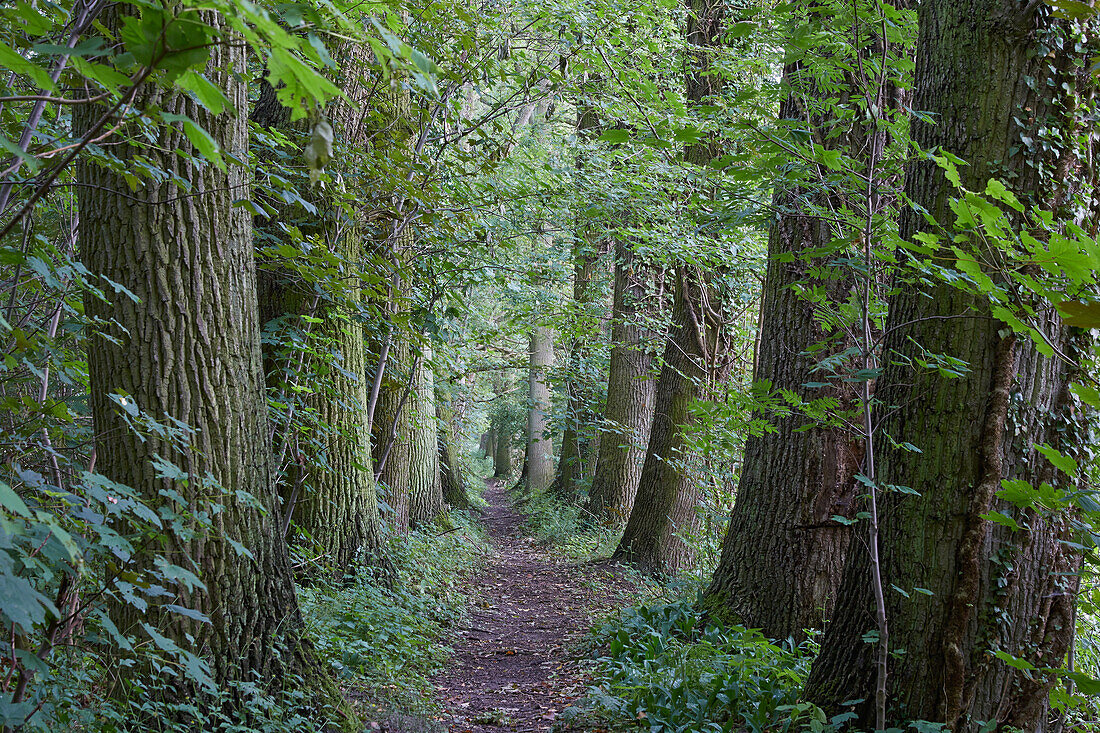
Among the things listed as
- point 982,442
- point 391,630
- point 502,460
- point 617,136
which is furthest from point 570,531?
point 502,460

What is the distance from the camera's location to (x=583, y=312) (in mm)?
11453

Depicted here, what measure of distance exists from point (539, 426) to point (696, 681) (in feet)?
52.3

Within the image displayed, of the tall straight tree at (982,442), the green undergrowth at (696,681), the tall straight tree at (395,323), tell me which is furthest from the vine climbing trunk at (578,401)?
the tall straight tree at (982,442)

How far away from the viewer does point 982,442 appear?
9.03ft

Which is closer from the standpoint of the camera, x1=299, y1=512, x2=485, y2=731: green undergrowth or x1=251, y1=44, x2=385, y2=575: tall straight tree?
x1=299, y1=512, x2=485, y2=731: green undergrowth

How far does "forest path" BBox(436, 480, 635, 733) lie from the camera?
16.0 ft

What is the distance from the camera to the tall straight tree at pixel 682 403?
8789 mm

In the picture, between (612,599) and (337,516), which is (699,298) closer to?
(612,599)

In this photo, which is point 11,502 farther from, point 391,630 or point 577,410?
point 577,410

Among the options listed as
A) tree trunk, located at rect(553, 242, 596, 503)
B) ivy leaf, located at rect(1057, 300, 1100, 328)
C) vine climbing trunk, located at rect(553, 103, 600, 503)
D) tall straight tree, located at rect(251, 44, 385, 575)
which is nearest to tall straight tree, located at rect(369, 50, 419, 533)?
tall straight tree, located at rect(251, 44, 385, 575)

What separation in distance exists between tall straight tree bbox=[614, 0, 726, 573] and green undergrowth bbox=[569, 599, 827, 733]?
10.5 feet

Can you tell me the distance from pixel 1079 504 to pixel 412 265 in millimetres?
5612

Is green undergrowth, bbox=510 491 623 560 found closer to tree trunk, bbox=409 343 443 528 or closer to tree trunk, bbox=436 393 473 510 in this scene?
tree trunk, bbox=436 393 473 510

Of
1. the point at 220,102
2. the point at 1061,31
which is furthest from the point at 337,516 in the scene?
the point at 1061,31
